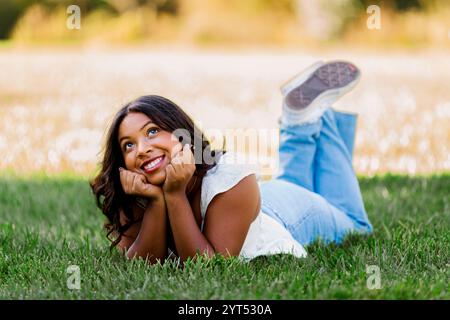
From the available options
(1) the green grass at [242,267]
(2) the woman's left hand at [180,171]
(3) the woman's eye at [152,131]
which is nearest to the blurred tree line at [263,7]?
(1) the green grass at [242,267]

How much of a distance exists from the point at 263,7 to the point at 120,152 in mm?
15201

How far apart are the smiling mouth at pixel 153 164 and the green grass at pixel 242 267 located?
321 mm

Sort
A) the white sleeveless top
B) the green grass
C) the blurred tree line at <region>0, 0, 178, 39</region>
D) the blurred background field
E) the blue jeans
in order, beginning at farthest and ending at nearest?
Answer: the blurred tree line at <region>0, 0, 178, 39</region>
the blurred background field
the blue jeans
the white sleeveless top
the green grass

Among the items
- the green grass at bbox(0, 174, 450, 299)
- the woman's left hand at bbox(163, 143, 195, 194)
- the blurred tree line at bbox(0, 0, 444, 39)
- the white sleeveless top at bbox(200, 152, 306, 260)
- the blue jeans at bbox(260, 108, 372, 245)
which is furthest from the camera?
the blurred tree line at bbox(0, 0, 444, 39)

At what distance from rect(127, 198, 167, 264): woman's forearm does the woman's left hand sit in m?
0.07

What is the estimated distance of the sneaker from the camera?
369cm

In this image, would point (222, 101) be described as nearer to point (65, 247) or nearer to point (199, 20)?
point (65, 247)

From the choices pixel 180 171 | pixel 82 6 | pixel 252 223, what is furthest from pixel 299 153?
pixel 82 6

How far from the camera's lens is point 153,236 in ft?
9.05

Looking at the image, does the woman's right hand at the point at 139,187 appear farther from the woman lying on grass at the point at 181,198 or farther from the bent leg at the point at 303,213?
the bent leg at the point at 303,213

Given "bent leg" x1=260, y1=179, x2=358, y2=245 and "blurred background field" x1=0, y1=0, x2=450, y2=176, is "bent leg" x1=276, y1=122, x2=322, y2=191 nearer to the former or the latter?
"bent leg" x1=260, y1=179, x2=358, y2=245

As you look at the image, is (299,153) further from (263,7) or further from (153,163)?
(263,7)

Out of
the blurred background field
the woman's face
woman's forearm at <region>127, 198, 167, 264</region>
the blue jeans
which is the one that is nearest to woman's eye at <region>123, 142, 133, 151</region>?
the woman's face

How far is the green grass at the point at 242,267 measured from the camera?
2.33 metres
